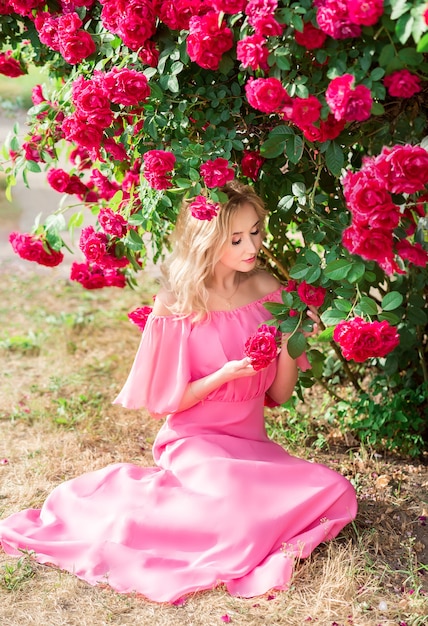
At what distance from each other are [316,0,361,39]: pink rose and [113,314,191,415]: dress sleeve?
1.19m

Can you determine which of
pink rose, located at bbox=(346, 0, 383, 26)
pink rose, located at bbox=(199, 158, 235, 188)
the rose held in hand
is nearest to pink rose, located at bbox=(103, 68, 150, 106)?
pink rose, located at bbox=(199, 158, 235, 188)

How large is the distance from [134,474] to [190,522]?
1.24ft

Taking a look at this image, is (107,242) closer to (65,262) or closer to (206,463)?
(206,463)

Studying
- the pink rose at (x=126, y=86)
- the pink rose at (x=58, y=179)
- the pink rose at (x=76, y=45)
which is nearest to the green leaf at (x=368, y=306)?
the pink rose at (x=126, y=86)

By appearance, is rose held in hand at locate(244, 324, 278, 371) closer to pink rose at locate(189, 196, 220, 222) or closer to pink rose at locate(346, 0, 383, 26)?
pink rose at locate(189, 196, 220, 222)

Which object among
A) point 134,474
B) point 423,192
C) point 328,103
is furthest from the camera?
point 134,474

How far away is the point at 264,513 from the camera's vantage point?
2.76m

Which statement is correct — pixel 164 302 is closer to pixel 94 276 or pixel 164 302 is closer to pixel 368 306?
pixel 94 276

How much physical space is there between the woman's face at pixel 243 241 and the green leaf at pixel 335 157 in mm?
435

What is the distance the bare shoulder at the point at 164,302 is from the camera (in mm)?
2980

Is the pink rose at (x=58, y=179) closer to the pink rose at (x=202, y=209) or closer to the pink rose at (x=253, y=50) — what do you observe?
the pink rose at (x=202, y=209)

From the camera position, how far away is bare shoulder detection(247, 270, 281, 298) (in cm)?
309

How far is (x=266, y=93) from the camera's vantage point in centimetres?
224

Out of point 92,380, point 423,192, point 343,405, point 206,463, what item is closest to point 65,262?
point 92,380
